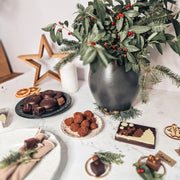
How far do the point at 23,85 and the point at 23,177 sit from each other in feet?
2.48

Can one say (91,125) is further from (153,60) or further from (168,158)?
(153,60)

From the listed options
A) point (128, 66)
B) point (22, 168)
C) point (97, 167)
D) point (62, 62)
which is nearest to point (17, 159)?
point (22, 168)

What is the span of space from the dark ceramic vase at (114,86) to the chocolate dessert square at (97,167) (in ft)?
0.90

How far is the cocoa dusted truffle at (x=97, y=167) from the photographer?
46 cm

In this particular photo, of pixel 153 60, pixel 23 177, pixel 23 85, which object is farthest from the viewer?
pixel 23 85

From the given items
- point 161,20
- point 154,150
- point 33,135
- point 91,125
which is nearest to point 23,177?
point 33,135

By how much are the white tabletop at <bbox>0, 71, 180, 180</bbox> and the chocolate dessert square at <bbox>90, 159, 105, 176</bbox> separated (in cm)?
2

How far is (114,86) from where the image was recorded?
2.13 feet

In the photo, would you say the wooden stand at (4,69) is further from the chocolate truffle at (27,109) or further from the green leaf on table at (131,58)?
the green leaf on table at (131,58)

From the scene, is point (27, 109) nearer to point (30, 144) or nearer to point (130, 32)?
point (30, 144)

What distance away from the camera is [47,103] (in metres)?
0.77

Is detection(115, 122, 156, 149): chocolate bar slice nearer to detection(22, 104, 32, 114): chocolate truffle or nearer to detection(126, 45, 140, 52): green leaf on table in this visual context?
detection(126, 45, 140, 52): green leaf on table

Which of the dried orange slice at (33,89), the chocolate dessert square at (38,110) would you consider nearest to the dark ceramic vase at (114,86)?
the chocolate dessert square at (38,110)

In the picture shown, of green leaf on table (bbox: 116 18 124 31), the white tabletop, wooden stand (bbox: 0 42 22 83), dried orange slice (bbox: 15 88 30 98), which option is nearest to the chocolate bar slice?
the white tabletop
